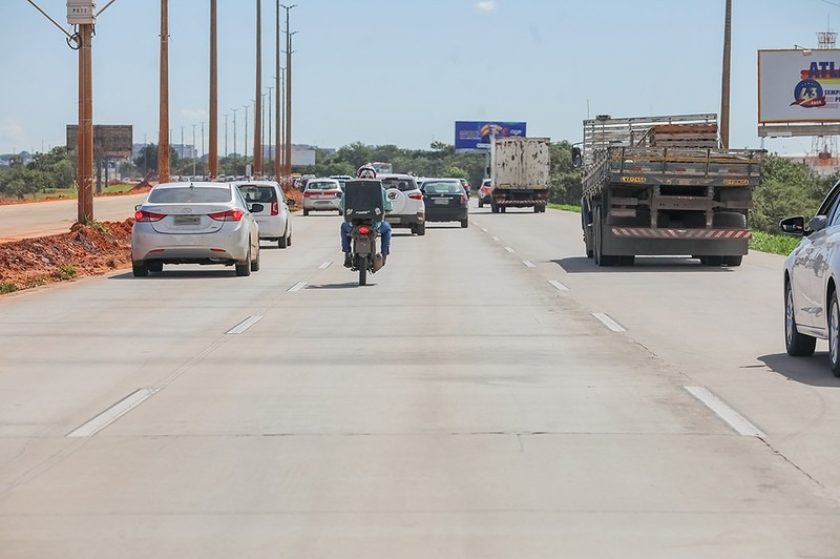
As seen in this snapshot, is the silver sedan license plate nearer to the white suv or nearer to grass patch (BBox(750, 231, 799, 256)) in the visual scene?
grass patch (BBox(750, 231, 799, 256))

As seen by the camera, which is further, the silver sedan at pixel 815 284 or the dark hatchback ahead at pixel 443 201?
the dark hatchback ahead at pixel 443 201

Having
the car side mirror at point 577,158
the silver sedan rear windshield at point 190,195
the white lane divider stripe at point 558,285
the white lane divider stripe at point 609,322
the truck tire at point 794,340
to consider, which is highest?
the car side mirror at point 577,158

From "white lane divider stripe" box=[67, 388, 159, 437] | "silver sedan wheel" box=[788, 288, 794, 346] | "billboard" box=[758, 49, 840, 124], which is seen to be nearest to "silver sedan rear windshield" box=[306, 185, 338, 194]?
"billboard" box=[758, 49, 840, 124]

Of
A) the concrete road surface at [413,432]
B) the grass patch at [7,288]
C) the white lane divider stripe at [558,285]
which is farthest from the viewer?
the grass patch at [7,288]

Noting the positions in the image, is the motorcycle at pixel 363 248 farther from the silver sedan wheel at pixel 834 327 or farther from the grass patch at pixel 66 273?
the silver sedan wheel at pixel 834 327

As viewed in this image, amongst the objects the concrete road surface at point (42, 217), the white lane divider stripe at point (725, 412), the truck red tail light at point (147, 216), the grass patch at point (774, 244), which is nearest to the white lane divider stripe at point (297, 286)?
the truck red tail light at point (147, 216)

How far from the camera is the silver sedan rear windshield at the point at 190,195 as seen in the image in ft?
82.8

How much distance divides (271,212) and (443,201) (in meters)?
15.5

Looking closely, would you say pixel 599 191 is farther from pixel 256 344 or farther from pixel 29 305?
pixel 256 344

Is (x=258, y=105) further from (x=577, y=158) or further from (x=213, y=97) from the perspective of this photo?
(x=577, y=158)

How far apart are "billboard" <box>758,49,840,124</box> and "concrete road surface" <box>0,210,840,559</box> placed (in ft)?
213

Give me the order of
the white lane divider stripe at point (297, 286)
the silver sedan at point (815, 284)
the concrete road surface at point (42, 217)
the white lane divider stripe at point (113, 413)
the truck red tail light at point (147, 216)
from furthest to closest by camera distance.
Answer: the concrete road surface at point (42, 217)
the truck red tail light at point (147, 216)
the white lane divider stripe at point (297, 286)
the silver sedan at point (815, 284)
the white lane divider stripe at point (113, 413)

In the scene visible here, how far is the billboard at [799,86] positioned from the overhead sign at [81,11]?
180ft

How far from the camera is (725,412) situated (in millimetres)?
10812
